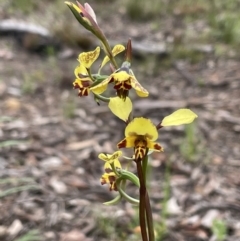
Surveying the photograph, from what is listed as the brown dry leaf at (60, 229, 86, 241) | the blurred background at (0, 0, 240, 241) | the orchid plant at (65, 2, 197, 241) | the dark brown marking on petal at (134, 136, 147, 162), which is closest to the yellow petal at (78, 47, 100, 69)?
the orchid plant at (65, 2, 197, 241)

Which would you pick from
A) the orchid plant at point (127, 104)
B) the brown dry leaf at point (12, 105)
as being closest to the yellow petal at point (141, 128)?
the orchid plant at point (127, 104)

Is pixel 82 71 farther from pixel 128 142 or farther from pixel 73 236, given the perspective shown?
pixel 73 236

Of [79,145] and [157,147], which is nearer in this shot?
[157,147]

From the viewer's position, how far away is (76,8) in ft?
3.52

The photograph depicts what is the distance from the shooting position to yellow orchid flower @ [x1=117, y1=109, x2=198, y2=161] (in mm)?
1047

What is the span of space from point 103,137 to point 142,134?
2.18 metres

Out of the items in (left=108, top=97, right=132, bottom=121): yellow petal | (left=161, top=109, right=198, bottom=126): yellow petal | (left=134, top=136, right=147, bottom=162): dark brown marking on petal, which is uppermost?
(left=108, top=97, right=132, bottom=121): yellow petal

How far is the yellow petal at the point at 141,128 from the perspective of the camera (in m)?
1.05

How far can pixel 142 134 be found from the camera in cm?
105

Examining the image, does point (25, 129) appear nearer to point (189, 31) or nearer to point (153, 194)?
point (153, 194)

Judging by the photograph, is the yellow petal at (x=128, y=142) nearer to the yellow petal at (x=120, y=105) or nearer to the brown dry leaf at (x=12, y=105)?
the yellow petal at (x=120, y=105)

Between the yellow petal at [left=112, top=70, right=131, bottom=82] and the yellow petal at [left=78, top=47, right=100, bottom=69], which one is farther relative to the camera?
the yellow petal at [left=78, top=47, right=100, bottom=69]

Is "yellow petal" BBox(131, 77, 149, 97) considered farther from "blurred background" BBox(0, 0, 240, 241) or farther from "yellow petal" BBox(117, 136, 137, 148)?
"blurred background" BBox(0, 0, 240, 241)

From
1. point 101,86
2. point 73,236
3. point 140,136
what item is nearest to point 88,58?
point 101,86
